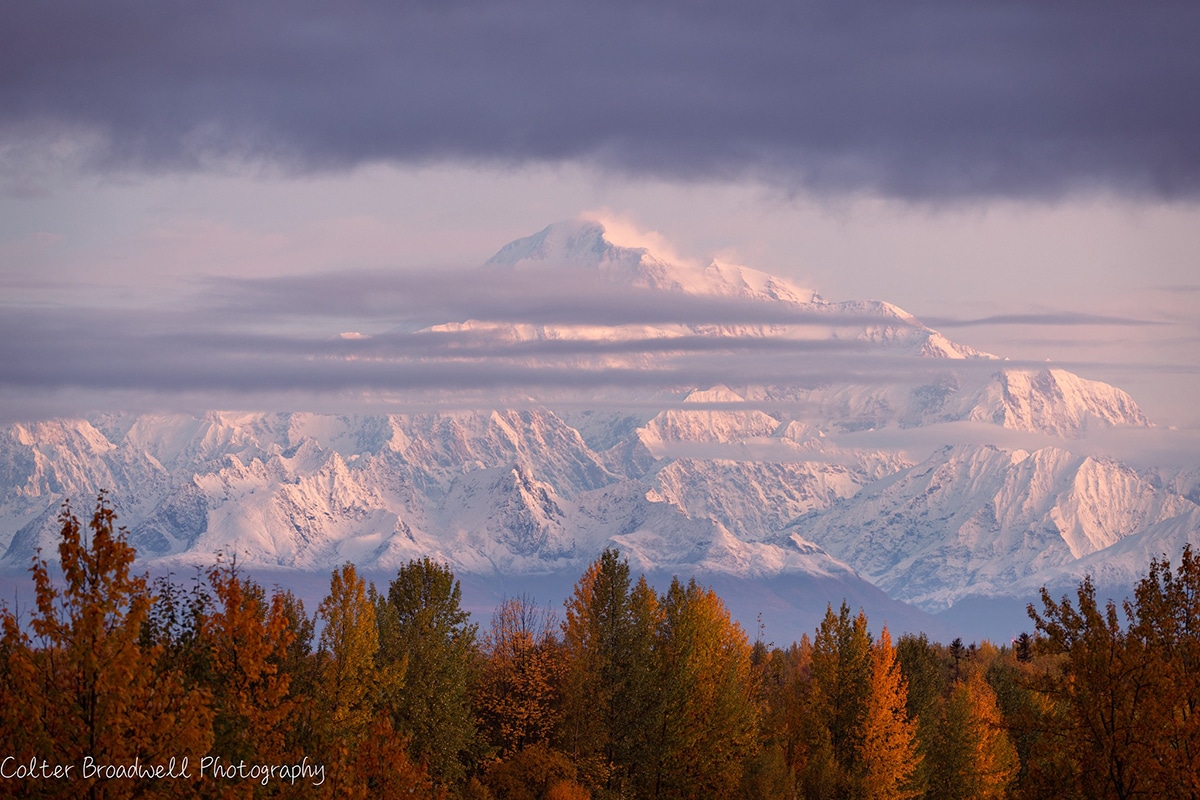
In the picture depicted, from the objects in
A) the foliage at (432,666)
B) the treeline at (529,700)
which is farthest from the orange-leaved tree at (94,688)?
the foliage at (432,666)

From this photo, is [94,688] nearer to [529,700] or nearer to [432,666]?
[432,666]

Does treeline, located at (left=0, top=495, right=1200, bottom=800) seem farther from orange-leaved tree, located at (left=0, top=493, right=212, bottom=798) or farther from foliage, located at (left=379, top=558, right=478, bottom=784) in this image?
foliage, located at (left=379, top=558, right=478, bottom=784)

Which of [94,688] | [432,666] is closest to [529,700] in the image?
[432,666]

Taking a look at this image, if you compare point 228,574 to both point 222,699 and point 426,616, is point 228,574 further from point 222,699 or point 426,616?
point 426,616

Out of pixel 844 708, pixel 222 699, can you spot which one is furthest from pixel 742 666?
pixel 222 699

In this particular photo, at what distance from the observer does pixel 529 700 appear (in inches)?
3622

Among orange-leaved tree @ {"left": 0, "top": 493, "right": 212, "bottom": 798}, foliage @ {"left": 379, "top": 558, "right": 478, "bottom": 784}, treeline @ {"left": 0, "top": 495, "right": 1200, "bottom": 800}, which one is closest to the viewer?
orange-leaved tree @ {"left": 0, "top": 493, "right": 212, "bottom": 798}

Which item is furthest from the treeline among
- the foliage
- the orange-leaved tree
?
the foliage

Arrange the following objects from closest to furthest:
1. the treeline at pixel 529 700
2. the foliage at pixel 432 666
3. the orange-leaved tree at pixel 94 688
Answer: the orange-leaved tree at pixel 94 688, the treeline at pixel 529 700, the foliage at pixel 432 666

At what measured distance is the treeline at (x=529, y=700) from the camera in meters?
39.3

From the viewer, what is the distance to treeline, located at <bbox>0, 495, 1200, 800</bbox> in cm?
3934

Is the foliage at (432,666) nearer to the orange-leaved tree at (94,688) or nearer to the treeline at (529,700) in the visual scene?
the treeline at (529,700)

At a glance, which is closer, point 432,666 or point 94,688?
point 94,688

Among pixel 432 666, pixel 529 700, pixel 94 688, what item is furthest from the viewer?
pixel 529 700
